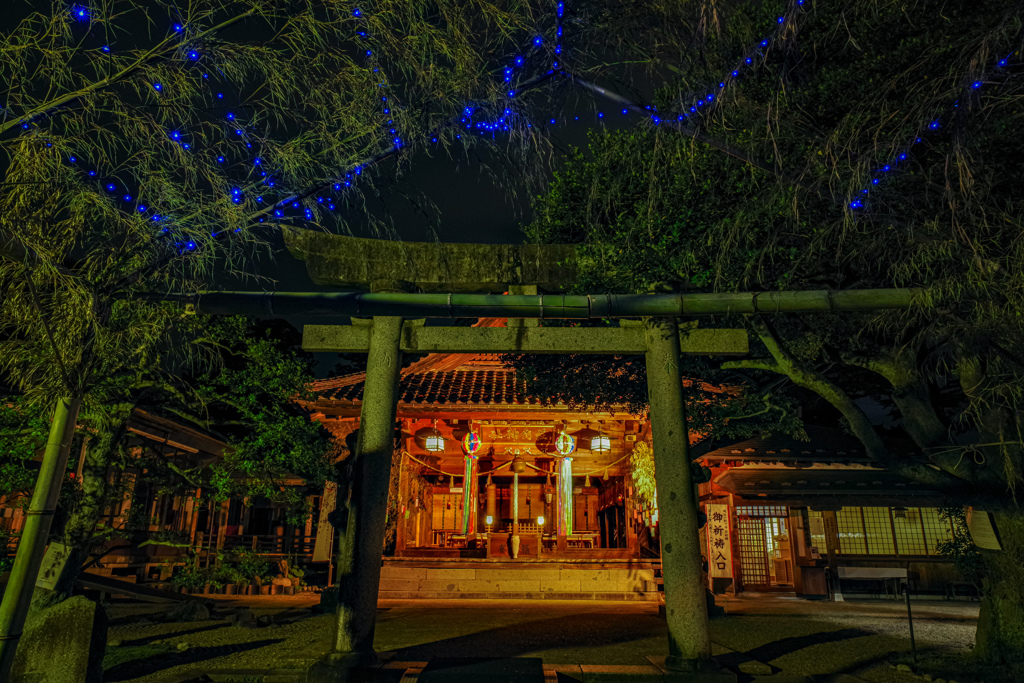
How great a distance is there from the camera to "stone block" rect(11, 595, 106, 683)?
4629 millimetres

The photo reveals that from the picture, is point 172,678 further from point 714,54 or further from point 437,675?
point 714,54

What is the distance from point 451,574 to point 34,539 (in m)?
10.6

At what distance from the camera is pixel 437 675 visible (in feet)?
17.1

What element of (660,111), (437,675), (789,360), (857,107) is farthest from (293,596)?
(857,107)

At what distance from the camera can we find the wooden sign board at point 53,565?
5402mm

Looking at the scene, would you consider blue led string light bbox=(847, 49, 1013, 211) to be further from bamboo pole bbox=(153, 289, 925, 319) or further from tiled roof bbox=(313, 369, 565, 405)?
tiled roof bbox=(313, 369, 565, 405)

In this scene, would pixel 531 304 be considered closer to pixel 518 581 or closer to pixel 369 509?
pixel 369 509

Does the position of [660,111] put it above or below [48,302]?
above

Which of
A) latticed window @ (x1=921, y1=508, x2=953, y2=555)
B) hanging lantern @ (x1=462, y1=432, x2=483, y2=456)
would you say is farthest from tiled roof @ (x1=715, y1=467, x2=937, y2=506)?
hanging lantern @ (x1=462, y1=432, x2=483, y2=456)

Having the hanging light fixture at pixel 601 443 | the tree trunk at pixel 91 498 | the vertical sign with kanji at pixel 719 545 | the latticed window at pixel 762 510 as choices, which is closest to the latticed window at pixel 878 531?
the latticed window at pixel 762 510

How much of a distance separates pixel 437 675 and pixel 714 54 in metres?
6.21

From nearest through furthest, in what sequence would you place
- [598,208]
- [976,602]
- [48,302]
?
1. [48,302]
2. [598,208]
3. [976,602]

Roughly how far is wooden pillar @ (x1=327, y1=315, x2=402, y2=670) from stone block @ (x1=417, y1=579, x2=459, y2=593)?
7858mm

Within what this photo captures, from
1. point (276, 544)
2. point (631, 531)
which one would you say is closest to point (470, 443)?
point (631, 531)
